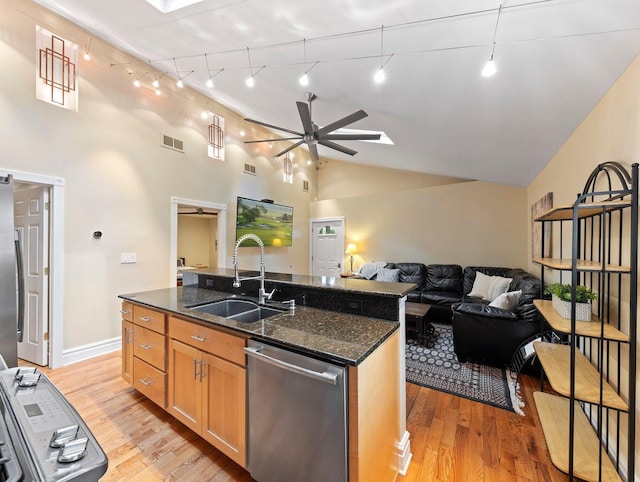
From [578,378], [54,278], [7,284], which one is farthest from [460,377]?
[54,278]

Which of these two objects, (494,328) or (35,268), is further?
(35,268)

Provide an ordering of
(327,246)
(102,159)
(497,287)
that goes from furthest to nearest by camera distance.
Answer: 1. (327,246)
2. (497,287)
3. (102,159)

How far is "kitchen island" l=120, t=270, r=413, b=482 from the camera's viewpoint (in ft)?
4.11

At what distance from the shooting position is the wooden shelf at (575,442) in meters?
1.44

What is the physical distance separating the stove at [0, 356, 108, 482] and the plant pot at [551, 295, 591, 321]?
226 cm

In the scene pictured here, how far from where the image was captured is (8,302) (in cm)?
174

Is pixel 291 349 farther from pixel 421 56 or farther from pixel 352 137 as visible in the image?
pixel 352 137

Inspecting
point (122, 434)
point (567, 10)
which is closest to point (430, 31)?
point (567, 10)

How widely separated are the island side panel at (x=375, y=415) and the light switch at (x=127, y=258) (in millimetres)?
3594

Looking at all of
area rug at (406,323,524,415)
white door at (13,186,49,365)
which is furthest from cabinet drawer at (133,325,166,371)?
area rug at (406,323,524,415)

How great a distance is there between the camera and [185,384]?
1.86m

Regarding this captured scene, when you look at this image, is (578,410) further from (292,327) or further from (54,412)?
(54,412)

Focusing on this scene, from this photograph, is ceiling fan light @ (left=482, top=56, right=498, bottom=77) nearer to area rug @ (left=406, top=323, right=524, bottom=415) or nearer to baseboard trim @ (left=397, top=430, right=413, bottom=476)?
baseboard trim @ (left=397, top=430, right=413, bottom=476)

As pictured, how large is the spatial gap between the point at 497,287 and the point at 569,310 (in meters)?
2.99
